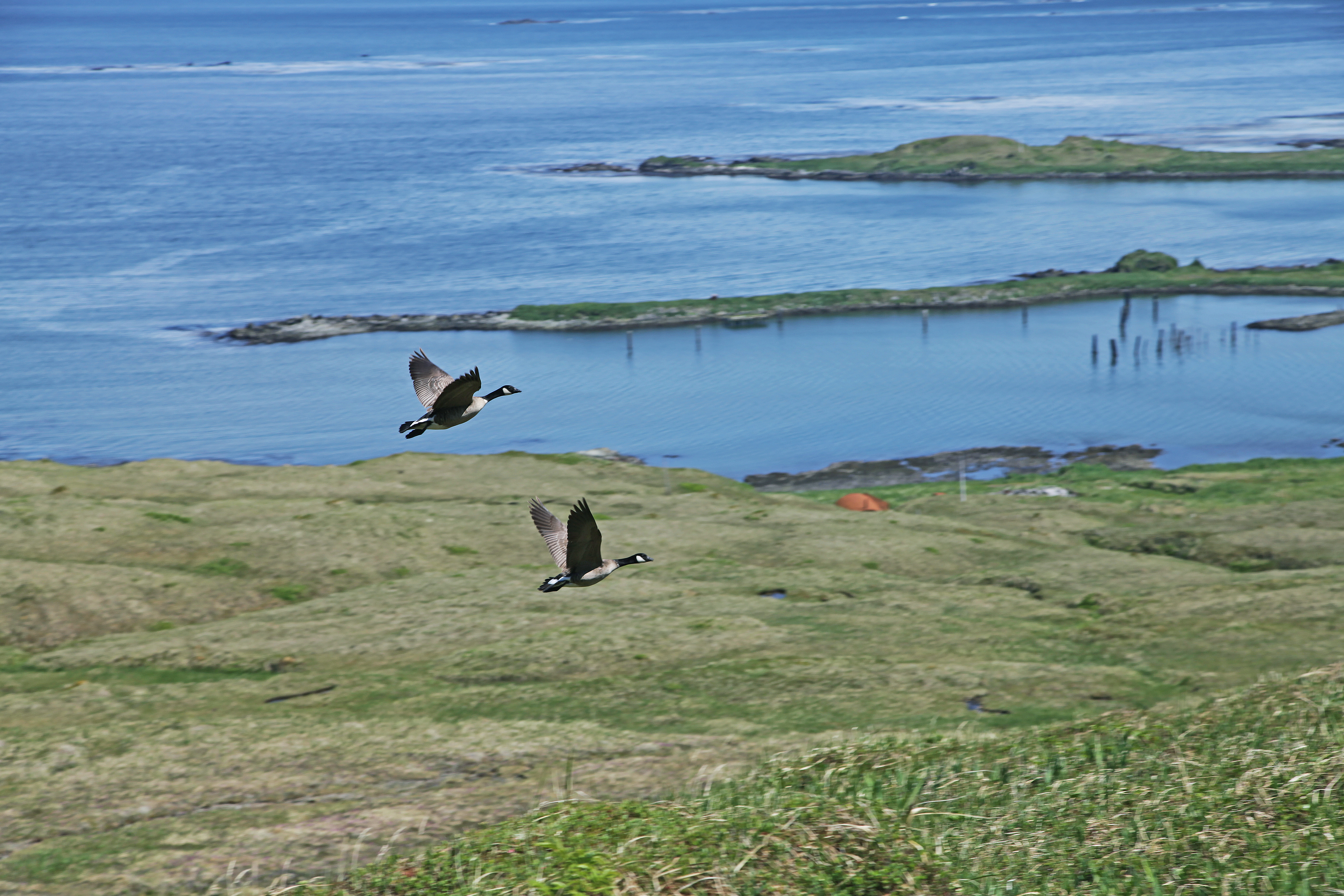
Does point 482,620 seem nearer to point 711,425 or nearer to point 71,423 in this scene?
point 711,425

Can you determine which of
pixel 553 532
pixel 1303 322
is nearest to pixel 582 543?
pixel 553 532

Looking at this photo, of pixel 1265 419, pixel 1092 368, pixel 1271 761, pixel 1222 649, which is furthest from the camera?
pixel 1092 368

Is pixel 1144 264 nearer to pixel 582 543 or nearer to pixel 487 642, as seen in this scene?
pixel 487 642

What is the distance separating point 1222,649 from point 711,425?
281 feet

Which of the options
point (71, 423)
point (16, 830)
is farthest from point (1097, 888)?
point (71, 423)

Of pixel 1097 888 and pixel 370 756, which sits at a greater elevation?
pixel 1097 888

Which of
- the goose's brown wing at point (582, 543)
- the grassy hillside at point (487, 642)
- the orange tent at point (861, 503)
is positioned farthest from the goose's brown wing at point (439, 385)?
the orange tent at point (861, 503)

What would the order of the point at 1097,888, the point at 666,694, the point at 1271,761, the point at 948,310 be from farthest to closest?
the point at 948,310 → the point at 666,694 → the point at 1271,761 → the point at 1097,888

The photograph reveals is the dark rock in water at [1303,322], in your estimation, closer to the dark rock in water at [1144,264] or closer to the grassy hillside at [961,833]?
the dark rock in water at [1144,264]

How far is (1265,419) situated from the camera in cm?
12706

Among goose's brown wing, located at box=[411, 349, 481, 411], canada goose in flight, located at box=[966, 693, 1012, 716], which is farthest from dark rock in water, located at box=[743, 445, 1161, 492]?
goose's brown wing, located at box=[411, 349, 481, 411]

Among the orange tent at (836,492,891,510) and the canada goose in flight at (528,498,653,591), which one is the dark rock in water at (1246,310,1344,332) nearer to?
the orange tent at (836,492,891,510)

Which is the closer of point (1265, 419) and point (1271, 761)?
point (1271, 761)

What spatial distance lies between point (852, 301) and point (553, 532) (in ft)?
513
